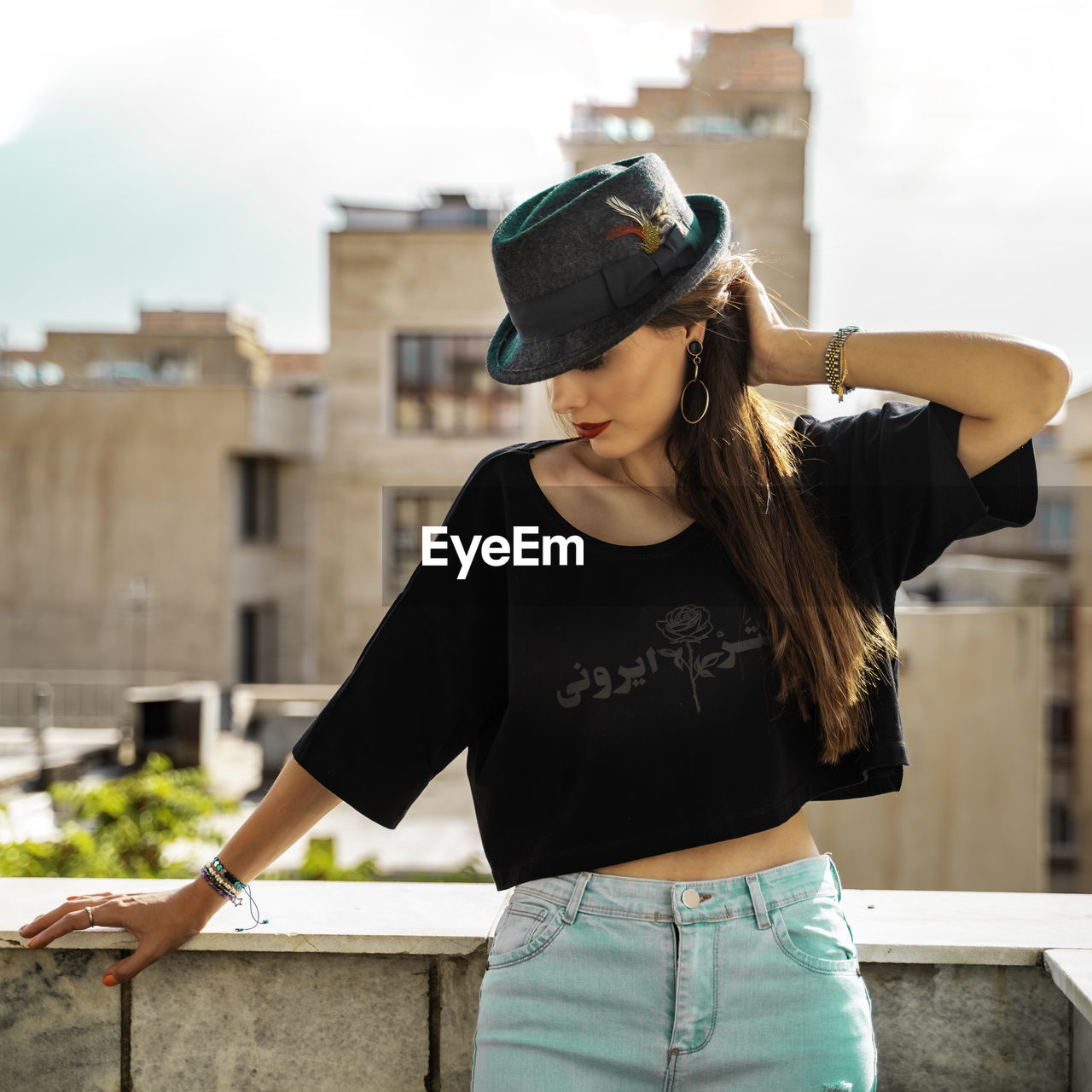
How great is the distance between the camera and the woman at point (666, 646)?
1140 mm

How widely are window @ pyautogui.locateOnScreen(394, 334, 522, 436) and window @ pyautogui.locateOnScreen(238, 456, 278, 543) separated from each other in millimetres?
3477

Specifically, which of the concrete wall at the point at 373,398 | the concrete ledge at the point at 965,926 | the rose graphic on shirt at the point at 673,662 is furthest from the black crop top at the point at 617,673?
the concrete wall at the point at 373,398

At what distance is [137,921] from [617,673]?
80cm

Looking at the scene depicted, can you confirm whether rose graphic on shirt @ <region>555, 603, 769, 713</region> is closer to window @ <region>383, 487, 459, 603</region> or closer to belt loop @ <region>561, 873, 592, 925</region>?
belt loop @ <region>561, 873, 592, 925</region>

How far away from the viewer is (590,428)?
50.2 inches

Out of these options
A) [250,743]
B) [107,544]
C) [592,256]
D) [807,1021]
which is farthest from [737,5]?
[107,544]

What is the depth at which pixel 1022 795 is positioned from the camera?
8.17 m

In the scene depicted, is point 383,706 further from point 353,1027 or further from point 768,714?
point 353,1027

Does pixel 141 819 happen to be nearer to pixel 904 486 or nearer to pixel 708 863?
pixel 708 863

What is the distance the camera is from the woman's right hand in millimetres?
1480

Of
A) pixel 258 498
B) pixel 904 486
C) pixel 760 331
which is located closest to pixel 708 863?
pixel 904 486

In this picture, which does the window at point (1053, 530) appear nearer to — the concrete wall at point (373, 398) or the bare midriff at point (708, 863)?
the concrete wall at point (373, 398)

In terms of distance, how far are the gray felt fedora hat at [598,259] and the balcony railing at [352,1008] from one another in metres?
0.88

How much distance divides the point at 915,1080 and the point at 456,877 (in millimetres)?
3440
